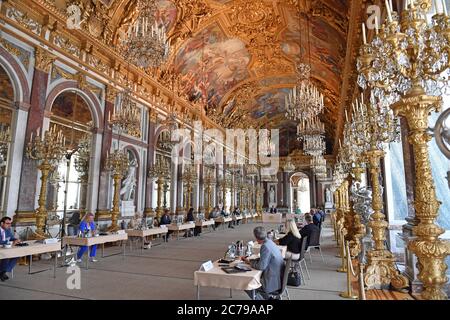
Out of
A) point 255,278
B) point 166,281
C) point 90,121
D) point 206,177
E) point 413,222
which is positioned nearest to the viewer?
point 255,278

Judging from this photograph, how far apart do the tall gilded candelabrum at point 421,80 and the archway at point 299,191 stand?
34004mm

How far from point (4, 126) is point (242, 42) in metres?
12.3

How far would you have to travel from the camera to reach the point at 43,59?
8.41 metres

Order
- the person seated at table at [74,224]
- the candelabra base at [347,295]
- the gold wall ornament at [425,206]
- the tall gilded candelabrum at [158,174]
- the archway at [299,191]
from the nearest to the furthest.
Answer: the gold wall ornament at [425,206]
the candelabra base at [347,295]
the person seated at table at [74,224]
the tall gilded candelabrum at [158,174]
the archway at [299,191]

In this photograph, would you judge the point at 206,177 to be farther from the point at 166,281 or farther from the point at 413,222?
the point at 413,222

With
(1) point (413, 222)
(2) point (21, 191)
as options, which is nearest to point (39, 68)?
(2) point (21, 191)

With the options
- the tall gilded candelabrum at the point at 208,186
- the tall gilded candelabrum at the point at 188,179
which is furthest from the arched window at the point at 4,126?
the tall gilded candelabrum at the point at 208,186

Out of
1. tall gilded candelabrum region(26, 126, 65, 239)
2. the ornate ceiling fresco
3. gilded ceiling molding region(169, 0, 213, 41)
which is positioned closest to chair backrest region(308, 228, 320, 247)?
the ornate ceiling fresco

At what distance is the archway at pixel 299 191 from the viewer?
1487 inches

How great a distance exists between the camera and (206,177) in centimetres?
1994

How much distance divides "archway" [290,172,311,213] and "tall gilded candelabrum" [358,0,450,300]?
112 ft

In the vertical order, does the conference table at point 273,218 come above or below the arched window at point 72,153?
below

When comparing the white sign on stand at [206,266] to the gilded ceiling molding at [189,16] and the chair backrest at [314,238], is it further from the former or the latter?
the gilded ceiling molding at [189,16]

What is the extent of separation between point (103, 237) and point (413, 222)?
6772mm
